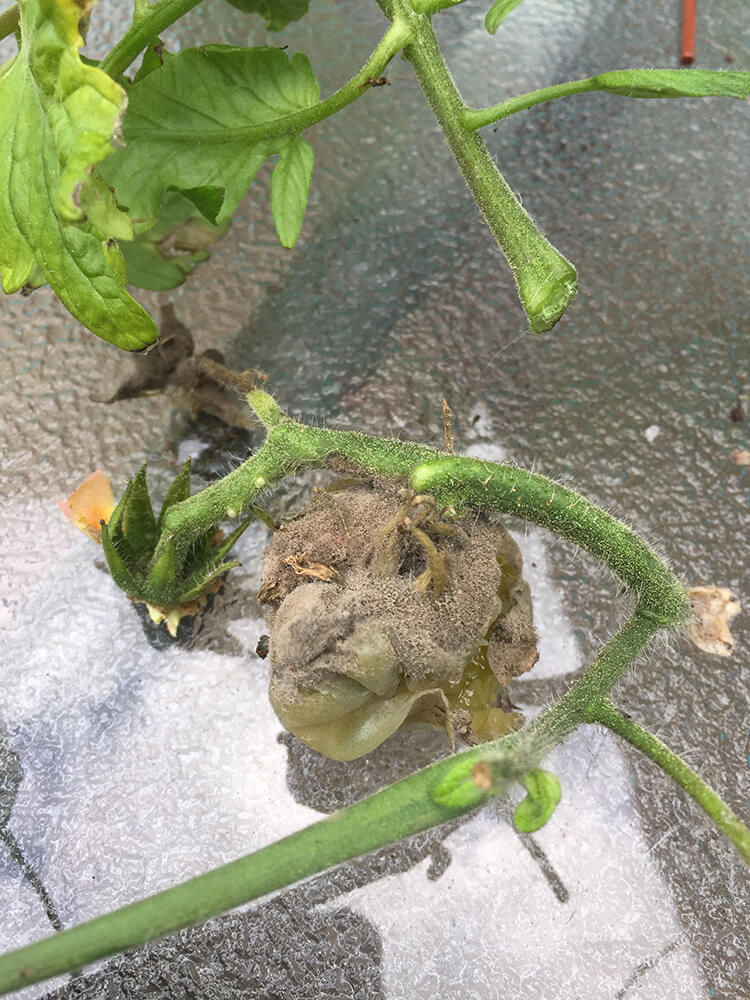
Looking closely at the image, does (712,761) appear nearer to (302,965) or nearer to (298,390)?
(302,965)

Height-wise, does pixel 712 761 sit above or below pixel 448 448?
below

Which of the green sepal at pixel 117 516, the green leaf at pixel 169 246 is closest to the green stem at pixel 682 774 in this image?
the green sepal at pixel 117 516

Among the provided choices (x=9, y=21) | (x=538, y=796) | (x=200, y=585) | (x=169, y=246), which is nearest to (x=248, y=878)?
(x=538, y=796)

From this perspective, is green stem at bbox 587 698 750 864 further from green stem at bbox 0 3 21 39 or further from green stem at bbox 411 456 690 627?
green stem at bbox 0 3 21 39

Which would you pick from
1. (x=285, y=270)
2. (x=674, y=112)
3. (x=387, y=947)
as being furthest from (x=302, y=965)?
(x=674, y=112)

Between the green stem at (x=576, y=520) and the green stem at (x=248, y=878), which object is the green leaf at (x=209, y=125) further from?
the green stem at (x=248, y=878)

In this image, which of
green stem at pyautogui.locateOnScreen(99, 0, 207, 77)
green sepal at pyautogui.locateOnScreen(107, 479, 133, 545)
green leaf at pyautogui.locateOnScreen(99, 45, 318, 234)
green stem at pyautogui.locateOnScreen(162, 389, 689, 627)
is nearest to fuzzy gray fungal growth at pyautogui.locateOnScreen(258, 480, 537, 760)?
green stem at pyautogui.locateOnScreen(162, 389, 689, 627)

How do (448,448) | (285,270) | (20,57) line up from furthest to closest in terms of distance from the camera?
(285,270) < (448,448) < (20,57)
